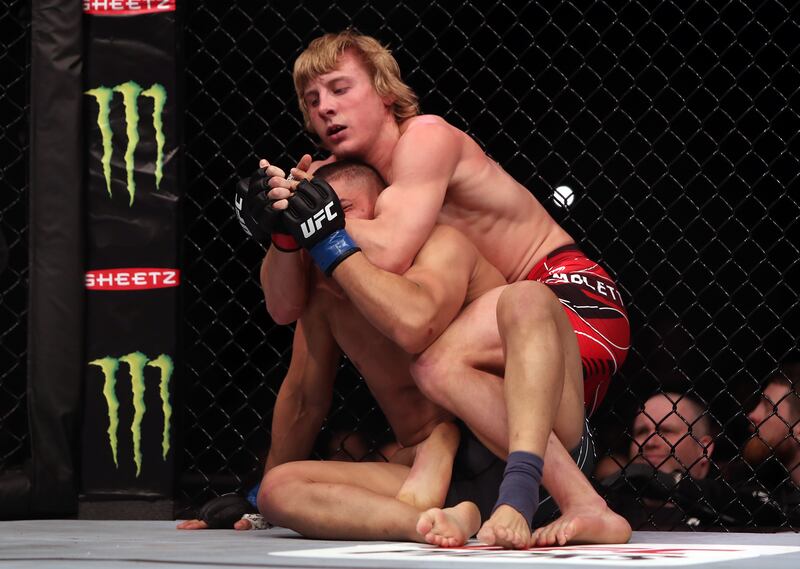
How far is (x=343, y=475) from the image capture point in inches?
68.6

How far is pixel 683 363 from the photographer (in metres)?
2.96

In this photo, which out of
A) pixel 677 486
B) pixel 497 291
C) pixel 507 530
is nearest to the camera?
pixel 507 530

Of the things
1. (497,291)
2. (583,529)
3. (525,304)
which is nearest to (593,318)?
(497,291)

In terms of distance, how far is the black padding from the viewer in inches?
79.0

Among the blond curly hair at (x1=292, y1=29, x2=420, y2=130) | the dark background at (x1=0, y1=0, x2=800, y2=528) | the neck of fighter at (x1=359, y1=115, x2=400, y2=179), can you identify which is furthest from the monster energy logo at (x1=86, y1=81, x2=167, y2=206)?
the neck of fighter at (x1=359, y1=115, x2=400, y2=179)

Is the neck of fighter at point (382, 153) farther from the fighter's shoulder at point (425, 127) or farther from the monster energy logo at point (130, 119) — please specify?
the monster energy logo at point (130, 119)

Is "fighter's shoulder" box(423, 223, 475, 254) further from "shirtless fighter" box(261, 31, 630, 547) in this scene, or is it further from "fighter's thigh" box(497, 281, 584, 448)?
"fighter's thigh" box(497, 281, 584, 448)

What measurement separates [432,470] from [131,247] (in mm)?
943

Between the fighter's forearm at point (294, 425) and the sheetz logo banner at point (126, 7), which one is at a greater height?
the sheetz logo banner at point (126, 7)

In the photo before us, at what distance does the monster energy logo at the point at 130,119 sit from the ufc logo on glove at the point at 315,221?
0.83m

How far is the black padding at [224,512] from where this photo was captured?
2.01 metres

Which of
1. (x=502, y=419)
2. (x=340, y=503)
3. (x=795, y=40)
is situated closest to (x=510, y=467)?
(x=502, y=419)

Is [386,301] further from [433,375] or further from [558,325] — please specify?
[558,325]

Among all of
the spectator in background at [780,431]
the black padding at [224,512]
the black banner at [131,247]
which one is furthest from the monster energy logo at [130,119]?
the spectator in background at [780,431]
